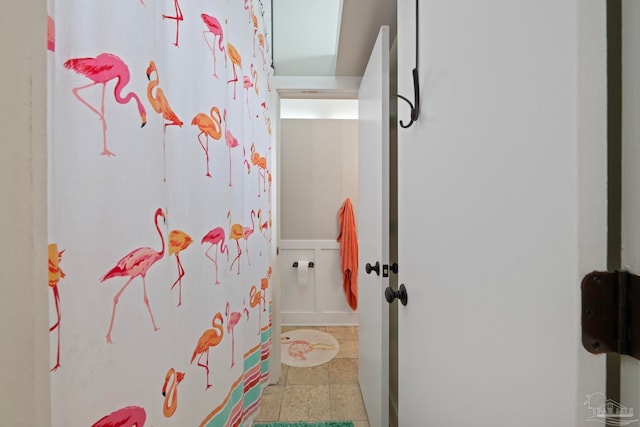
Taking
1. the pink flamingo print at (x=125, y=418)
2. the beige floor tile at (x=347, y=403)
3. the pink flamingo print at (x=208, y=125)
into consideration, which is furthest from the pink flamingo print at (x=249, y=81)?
the beige floor tile at (x=347, y=403)

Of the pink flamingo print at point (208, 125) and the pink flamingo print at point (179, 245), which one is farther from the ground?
the pink flamingo print at point (208, 125)

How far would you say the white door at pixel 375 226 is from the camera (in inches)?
43.9

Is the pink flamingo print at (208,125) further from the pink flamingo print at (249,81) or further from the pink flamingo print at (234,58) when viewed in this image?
the pink flamingo print at (249,81)

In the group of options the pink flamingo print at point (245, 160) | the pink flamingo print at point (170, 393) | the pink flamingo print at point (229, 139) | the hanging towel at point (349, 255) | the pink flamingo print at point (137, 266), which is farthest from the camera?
the hanging towel at point (349, 255)

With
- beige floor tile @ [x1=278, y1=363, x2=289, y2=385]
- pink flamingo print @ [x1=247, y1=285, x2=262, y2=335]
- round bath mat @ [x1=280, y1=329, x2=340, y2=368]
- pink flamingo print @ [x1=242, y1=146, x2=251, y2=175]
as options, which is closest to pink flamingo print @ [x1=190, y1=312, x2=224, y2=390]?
pink flamingo print @ [x1=247, y1=285, x2=262, y2=335]

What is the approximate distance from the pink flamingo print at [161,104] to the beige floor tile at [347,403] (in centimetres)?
157

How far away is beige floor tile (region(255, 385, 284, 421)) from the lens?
1475mm

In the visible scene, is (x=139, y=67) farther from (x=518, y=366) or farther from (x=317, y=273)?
(x=317, y=273)

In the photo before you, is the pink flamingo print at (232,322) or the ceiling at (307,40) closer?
the pink flamingo print at (232,322)

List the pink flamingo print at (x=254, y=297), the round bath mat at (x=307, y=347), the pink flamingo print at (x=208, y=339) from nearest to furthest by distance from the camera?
the pink flamingo print at (x=208, y=339) < the pink flamingo print at (x=254, y=297) < the round bath mat at (x=307, y=347)

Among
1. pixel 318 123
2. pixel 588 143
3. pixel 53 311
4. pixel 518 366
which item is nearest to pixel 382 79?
pixel 588 143

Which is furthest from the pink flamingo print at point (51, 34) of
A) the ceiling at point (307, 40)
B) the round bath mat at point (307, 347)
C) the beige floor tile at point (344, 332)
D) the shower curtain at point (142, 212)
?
→ the beige floor tile at point (344, 332)

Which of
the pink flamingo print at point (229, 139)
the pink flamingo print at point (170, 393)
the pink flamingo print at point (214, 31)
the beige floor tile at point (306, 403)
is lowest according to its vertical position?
the beige floor tile at point (306, 403)

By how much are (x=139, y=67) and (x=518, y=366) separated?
879 mm
